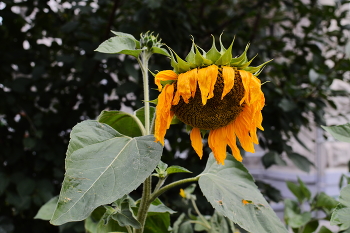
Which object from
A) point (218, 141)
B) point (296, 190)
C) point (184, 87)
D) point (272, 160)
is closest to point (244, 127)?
point (218, 141)

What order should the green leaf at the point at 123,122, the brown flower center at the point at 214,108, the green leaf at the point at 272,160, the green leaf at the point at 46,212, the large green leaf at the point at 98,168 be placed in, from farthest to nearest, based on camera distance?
the green leaf at the point at 272,160
the green leaf at the point at 46,212
the green leaf at the point at 123,122
the brown flower center at the point at 214,108
the large green leaf at the point at 98,168

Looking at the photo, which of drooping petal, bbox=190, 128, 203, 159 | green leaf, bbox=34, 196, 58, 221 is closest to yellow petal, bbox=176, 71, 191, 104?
drooping petal, bbox=190, 128, 203, 159

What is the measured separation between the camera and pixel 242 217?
20.2 inches

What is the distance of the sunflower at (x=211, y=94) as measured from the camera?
501 mm

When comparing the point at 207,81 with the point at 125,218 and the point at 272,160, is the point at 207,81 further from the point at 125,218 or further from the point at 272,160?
the point at 272,160

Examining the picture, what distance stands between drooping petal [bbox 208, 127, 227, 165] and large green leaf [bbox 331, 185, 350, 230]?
0.20m

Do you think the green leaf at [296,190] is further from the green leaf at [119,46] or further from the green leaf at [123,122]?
the green leaf at [119,46]

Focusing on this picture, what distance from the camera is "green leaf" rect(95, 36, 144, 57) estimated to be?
533 mm

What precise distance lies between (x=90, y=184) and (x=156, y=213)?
26 cm

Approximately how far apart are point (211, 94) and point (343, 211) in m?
0.28

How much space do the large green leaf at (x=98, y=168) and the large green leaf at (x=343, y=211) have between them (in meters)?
0.29

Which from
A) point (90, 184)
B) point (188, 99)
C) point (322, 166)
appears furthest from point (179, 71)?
point (322, 166)

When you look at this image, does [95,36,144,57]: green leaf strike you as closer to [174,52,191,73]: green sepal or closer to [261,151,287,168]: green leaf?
[174,52,191,73]: green sepal

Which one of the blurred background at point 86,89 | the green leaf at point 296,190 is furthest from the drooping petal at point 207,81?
the blurred background at point 86,89
